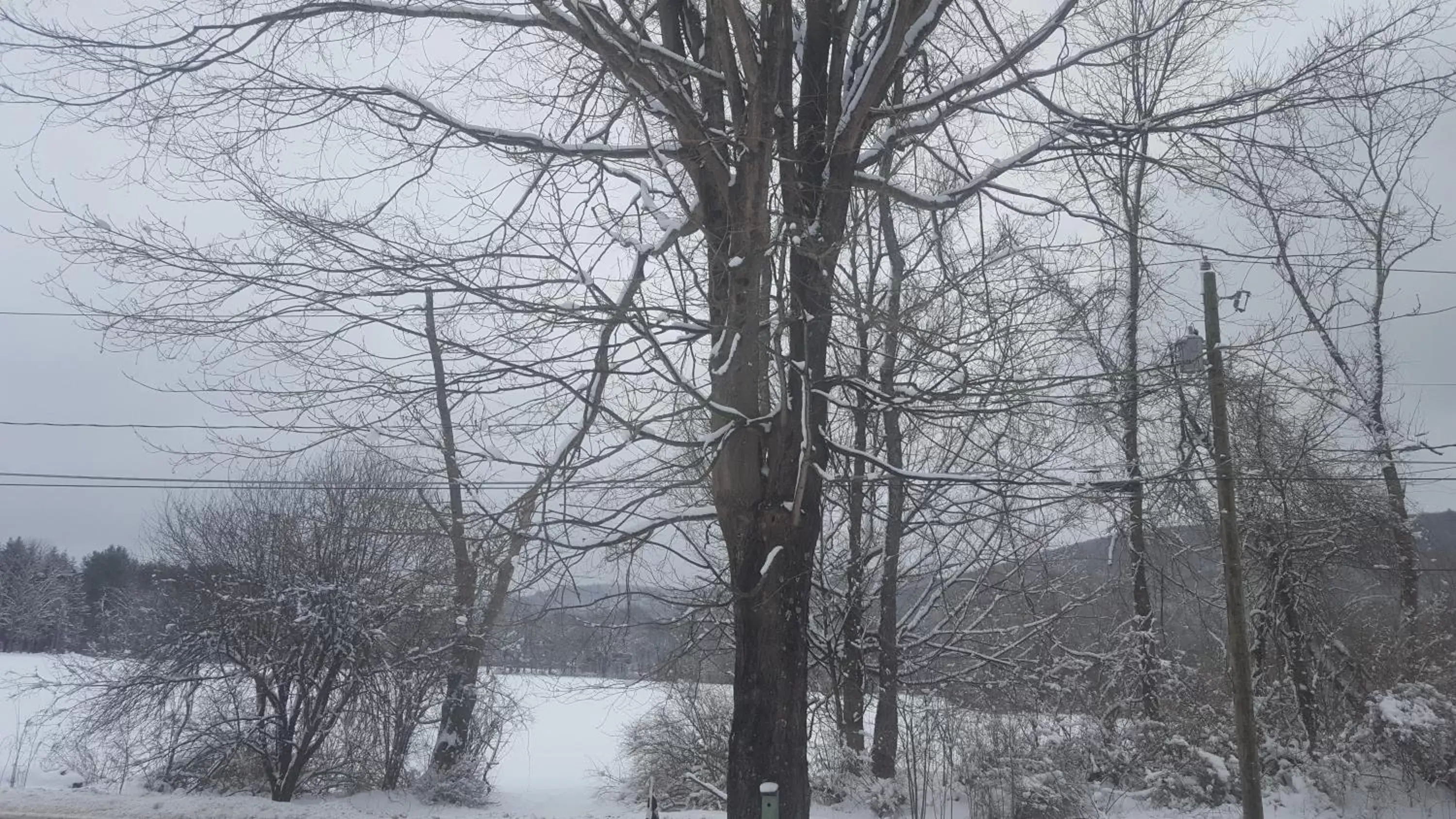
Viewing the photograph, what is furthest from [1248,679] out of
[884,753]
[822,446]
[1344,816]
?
[822,446]

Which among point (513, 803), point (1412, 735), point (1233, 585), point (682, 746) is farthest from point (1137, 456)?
point (513, 803)

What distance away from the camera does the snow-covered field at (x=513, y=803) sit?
11461 millimetres

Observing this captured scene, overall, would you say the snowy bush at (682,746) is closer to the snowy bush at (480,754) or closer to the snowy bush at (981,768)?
the snowy bush at (480,754)

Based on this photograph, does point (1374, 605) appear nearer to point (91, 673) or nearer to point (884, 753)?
point (884, 753)

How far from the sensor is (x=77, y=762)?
50.5 feet

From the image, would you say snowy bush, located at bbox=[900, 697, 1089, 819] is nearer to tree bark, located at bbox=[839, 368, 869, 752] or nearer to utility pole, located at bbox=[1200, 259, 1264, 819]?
tree bark, located at bbox=[839, 368, 869, 752]

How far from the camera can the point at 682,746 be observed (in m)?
14.3

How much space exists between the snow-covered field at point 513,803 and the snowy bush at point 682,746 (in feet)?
1.52

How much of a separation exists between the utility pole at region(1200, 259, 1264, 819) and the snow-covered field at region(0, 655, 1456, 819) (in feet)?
7.12

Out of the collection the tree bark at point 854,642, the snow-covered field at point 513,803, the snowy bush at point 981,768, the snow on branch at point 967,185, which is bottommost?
the snow-covered field at point 513,803

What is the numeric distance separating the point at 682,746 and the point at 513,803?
319 centimetres

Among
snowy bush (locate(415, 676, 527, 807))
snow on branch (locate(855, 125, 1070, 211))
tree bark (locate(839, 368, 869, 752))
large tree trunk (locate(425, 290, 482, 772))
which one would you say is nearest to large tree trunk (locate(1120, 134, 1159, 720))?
snow on branch (locate(855, 125, 1070, 211))

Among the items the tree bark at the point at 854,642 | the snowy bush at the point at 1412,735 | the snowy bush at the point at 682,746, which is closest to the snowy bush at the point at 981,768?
the tree bark at the point at 854,642

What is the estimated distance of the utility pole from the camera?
11.2 m
